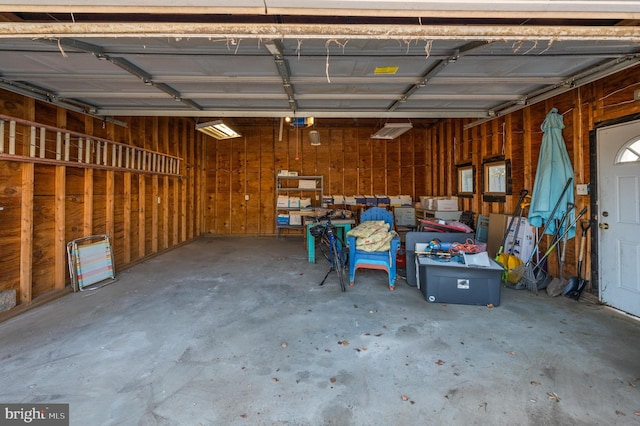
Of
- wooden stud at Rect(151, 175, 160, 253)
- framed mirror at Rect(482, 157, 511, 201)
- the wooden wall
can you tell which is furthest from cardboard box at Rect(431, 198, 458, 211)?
wooden stud at Rect(151, 175, 160, 253)

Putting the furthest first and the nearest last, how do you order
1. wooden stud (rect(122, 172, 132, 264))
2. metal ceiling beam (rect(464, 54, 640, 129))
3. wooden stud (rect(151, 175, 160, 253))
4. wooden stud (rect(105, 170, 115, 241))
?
wooden stud (rect(151, 175, 160, 253)), wooden stud (rect(122, 172, 132, 264)), wooden stud (rect(105, 170, 115, 241)), metal ceiling beam (rect(464, 54, 640, 129))

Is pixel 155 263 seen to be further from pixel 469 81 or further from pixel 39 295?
pixel 469 81

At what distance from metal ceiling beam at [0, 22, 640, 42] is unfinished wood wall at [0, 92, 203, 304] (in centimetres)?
258

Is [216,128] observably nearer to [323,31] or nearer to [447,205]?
[323,31]

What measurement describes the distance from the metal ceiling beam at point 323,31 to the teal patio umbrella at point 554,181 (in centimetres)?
255

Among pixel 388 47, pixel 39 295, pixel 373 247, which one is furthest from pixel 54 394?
pixel 388 47

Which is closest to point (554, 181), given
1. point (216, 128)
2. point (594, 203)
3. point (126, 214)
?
point (594, 203)

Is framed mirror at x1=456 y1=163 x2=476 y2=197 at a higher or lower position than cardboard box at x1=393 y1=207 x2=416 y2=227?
higher

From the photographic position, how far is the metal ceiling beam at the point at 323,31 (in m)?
1.46

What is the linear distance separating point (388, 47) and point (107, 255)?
15.9ft

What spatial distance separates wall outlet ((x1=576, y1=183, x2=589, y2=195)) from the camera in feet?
11.3

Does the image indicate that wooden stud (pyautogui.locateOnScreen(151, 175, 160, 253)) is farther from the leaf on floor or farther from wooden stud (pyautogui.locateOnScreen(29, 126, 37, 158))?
the leaf on floor

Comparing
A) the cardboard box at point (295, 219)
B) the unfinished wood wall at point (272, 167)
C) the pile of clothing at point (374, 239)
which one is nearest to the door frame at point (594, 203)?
the pile of clothing at point (374, 239)

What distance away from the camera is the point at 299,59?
2.49m
